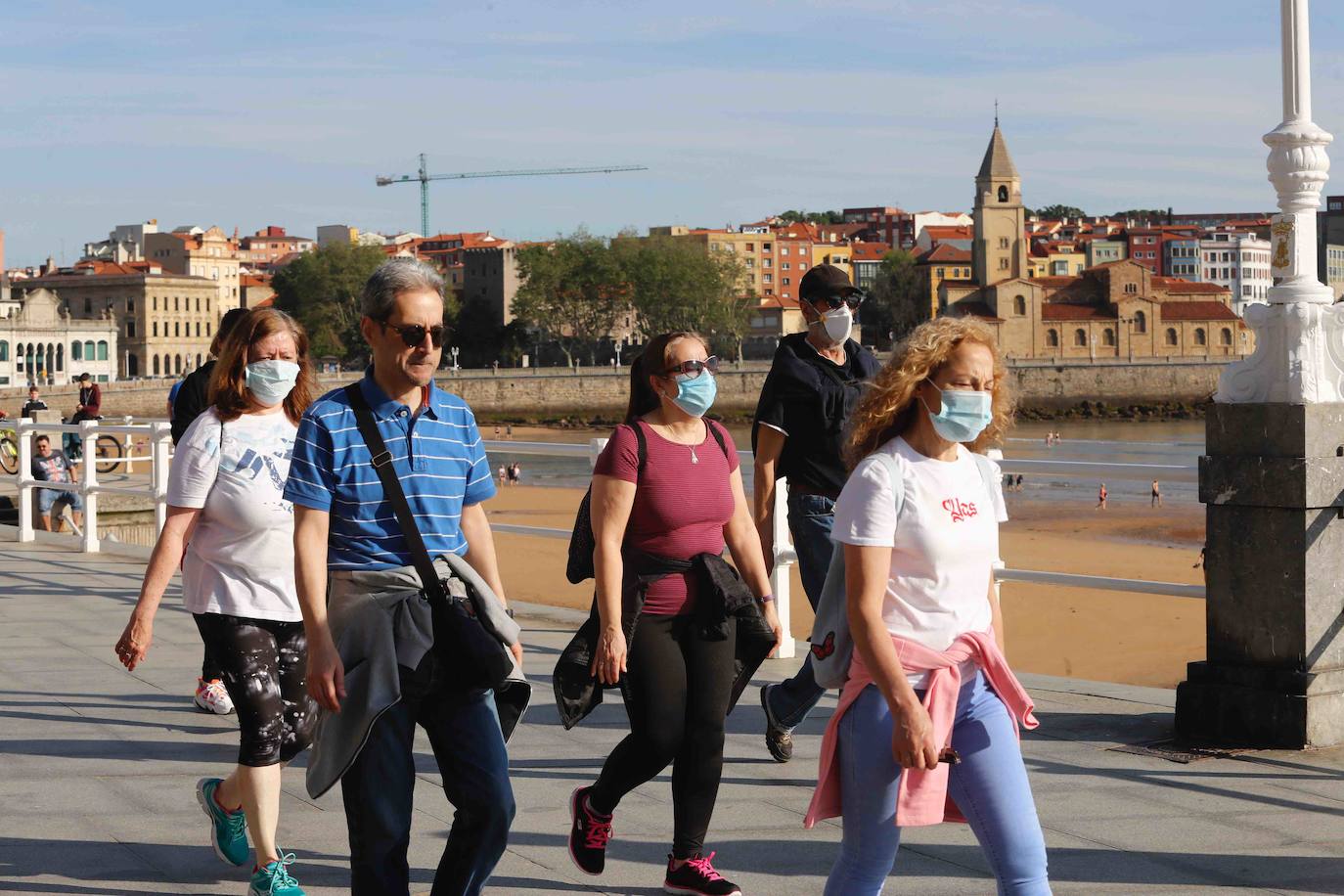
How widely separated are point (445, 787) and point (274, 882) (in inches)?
30.0

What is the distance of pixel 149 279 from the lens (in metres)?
114

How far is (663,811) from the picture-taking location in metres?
4.97

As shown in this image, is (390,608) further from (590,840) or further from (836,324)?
(836,324)

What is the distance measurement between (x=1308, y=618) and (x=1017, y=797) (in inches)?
106

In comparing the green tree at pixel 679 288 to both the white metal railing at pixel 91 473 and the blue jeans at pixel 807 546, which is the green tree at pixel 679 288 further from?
the blue jeans at pixel 807 546

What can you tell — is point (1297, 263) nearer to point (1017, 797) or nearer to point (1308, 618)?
point (1308, 618)

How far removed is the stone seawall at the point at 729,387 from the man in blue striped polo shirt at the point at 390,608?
75.6 m

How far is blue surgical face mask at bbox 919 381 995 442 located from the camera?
→ 10.7ft

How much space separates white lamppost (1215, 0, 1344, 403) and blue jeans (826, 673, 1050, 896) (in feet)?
8.51

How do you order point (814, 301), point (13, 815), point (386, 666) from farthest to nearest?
point (814, 301) → point (13, 815) → point (386, 666)

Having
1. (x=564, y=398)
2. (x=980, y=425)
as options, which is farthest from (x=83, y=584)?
(x=564, y=398)

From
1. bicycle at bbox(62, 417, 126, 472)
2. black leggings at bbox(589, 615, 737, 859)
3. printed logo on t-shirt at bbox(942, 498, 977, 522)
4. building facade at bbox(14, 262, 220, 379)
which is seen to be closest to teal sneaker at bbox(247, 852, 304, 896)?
black leggings at bbox(589, 615, 737, 859)

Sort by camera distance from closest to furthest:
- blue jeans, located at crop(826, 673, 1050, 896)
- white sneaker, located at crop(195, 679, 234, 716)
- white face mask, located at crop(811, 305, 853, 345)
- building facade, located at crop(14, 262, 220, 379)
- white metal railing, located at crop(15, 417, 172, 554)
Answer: blue jeans, located at crop(826, 673, 1050, 896), white face mask, located at crop(811, 305, 853, 345), white sneaker, located at crop(195, 679, 234, 716), white metal railing, located at crop(15, 417, 172, 554), building facade, located at crop(14, 262, 220, 379)

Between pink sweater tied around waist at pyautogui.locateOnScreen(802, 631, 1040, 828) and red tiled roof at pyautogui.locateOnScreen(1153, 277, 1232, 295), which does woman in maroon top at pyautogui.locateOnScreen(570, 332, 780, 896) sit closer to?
pink sweater tied around waist at pyautogui.locateOnScreen(802, 631, 1040, 828)
